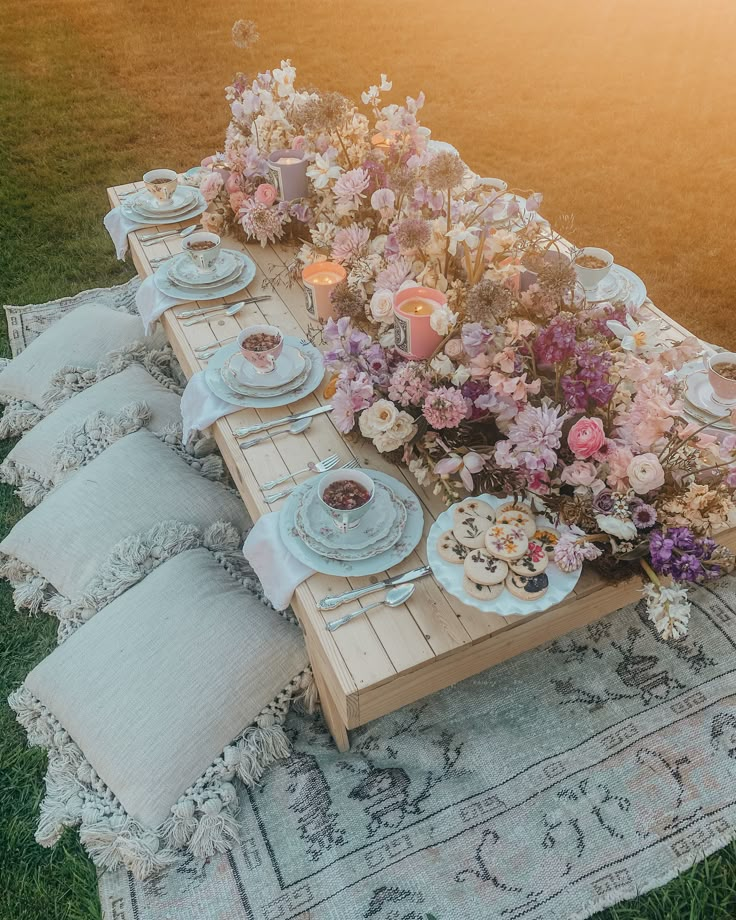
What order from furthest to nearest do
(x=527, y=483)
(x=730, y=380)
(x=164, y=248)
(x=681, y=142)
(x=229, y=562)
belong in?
(x=681, y=142)
(x=164, y=248)
(x=229, y=562)
(x=730, y=380)
(x=527, y=483)

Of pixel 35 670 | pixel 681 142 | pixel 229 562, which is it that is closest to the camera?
pixel 35 670

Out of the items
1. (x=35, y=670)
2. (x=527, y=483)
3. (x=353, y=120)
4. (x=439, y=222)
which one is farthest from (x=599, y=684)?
(x=353, y=120)

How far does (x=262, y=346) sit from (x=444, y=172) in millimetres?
611

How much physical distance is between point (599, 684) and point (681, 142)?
3.87 metres

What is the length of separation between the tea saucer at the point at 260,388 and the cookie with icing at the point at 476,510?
1.94ft

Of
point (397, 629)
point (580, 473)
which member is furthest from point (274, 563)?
point (580, 473)

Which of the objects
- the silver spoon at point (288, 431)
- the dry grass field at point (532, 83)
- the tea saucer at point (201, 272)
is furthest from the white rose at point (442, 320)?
the dry grass field at point (532, 83)

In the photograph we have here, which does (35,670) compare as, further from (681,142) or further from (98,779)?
(681,142)

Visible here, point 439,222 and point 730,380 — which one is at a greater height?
point 439,222

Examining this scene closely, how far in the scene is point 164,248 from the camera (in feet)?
8.07

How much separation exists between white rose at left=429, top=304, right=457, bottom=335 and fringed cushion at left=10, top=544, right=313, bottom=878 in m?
0.79

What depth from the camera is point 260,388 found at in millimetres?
1792

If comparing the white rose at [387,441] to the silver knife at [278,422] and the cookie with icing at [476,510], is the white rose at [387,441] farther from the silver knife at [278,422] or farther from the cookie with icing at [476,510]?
the silver knife at [278,422]

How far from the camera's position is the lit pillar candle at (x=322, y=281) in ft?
6.33
